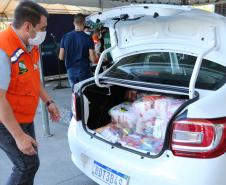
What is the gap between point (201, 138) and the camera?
1.98 m

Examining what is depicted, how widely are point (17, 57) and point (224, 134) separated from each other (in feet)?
4.69

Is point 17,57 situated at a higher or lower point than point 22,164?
higher

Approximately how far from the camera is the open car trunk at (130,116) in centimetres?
253

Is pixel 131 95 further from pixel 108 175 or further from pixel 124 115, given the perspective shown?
pixel 108 175

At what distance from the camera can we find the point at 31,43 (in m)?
2.21

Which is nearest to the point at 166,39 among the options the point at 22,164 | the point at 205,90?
the point at 205,90

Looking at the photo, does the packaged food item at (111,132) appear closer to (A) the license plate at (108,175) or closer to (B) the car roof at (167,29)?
(A) the license plate at (108,175)

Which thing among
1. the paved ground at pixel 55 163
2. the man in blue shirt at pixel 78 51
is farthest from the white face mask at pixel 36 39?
the man in blue shirt at pixel 78 51

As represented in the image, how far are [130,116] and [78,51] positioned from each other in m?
2.38

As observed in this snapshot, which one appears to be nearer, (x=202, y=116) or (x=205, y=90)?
(x=202, y=116)

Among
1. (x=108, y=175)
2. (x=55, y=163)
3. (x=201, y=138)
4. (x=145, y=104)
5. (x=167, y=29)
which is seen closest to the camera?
(x=201, y=138)

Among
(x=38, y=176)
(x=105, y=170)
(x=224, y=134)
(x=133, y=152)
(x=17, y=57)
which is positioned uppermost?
(x=17, y=57)

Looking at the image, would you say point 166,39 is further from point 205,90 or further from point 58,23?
point 58,23

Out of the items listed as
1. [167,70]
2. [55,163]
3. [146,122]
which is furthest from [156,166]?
[55,163]
